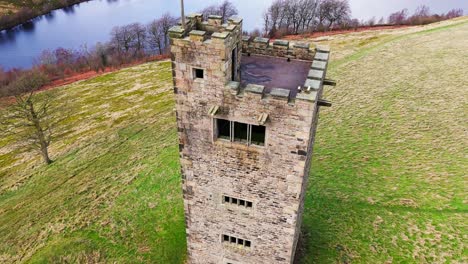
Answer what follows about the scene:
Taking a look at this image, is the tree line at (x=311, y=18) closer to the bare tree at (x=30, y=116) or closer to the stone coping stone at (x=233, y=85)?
the bare tree at (x=30, y=116)

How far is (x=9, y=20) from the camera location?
340 ft

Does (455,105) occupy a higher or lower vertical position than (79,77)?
higher

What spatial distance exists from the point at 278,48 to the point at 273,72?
175 centimetres

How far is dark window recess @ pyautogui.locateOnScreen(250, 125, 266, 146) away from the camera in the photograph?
15548 millimetres

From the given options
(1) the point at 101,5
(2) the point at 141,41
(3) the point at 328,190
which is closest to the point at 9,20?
(1) the point at 101,5

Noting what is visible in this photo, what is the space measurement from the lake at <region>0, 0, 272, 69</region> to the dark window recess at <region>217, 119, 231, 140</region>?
86297 mm

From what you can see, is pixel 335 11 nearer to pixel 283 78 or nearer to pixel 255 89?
pixel 283 78

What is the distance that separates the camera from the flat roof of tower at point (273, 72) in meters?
15.8

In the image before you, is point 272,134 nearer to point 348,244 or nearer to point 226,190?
point 226,190

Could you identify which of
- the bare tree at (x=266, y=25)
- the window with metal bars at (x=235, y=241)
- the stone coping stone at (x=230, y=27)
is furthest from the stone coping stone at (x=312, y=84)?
the bare tree at (x=266, y=25)

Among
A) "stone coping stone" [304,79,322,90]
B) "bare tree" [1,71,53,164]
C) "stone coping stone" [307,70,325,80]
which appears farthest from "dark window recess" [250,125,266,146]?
"bare tree" [1,71,53,164]

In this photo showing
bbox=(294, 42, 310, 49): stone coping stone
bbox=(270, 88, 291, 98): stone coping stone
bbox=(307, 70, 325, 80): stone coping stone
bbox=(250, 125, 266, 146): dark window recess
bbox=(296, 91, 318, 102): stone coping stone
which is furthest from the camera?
bbox=(294, 42, 310, 49): stone coping stone

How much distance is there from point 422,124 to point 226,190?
25465 mm

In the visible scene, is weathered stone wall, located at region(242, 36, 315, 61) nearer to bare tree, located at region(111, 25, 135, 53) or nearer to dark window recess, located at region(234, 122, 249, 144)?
dark window recess, located at region(234, 122, 249, 144)
